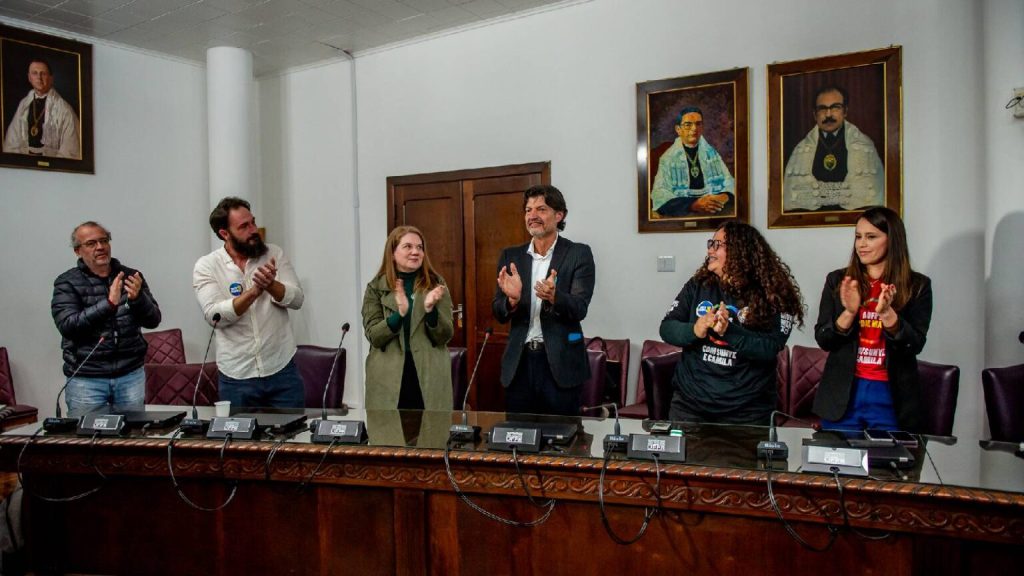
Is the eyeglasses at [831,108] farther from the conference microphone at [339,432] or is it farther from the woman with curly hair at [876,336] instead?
the conference microphone at [339,432]

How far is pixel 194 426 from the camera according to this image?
6.84ft

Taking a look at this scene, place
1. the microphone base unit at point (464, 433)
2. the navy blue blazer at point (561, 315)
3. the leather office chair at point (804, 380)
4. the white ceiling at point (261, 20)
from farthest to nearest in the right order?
the white ceiling at point (261, 20)
the leather office chair at point (804, 380)
the navy blue blazer at point (561, 315)
the microphone base unit at point (464, 433)

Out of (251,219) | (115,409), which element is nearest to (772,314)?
(251,219)

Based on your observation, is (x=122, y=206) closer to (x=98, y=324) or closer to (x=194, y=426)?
(x=98, y=324)

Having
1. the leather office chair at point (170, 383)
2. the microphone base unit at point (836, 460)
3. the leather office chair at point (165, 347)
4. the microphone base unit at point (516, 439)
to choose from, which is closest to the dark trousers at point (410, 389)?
the microphone base unit at point (516, 439)

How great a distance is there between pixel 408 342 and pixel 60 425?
45.5 inches

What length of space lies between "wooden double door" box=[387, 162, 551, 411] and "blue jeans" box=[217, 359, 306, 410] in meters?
2.19

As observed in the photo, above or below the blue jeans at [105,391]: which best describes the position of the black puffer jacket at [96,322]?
above

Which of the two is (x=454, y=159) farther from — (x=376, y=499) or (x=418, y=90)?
(x=376, y=499)

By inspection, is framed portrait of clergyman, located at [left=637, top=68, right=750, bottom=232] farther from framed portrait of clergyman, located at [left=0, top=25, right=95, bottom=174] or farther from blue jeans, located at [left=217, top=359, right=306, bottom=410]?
framed portrait of clergyman, located at [left=0, top=25, right=95, bottom=174]

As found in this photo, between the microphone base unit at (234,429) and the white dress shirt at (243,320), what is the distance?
602mm

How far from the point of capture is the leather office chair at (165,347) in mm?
5059

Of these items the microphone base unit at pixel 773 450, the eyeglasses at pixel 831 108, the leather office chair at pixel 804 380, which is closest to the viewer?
the microphone base unit at pixel 773 450

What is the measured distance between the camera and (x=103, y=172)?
16.9 ft
